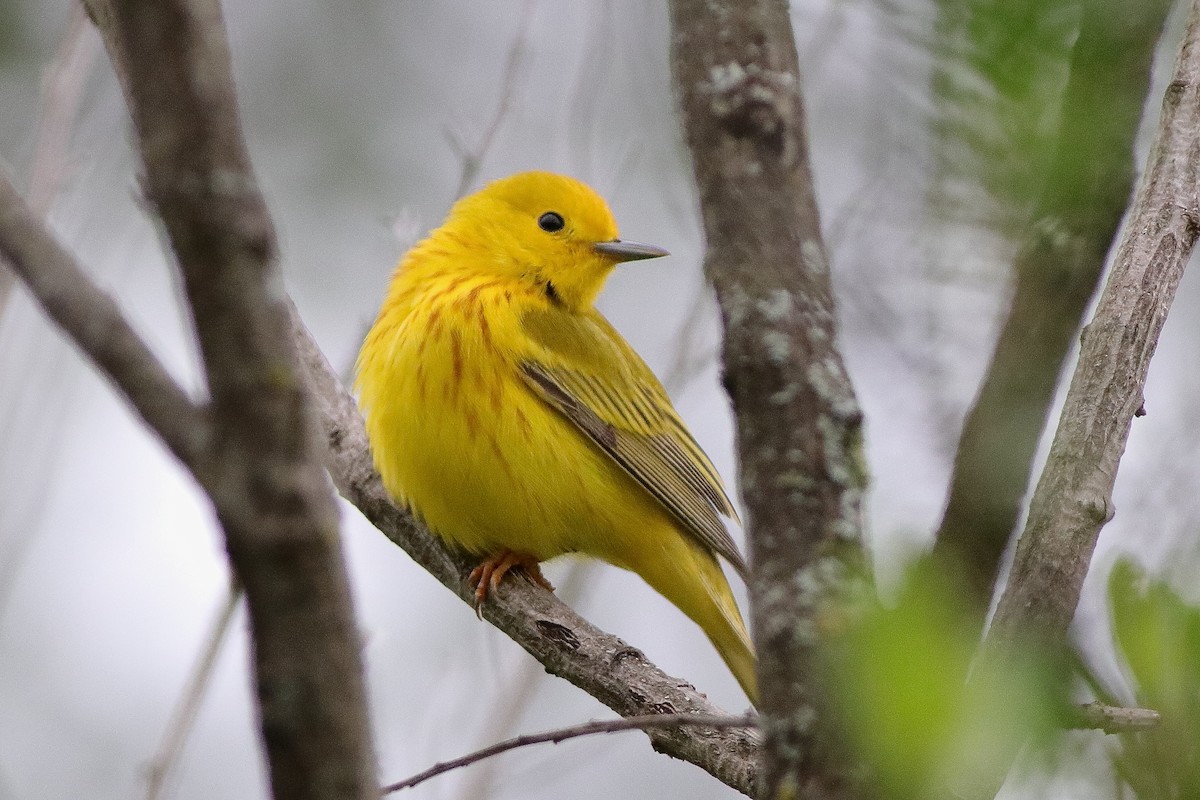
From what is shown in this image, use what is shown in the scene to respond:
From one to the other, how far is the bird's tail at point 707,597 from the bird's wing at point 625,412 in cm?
7

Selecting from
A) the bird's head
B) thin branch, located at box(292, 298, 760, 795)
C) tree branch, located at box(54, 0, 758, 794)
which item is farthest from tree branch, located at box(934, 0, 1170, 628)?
the bird's head

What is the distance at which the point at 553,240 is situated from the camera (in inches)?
218

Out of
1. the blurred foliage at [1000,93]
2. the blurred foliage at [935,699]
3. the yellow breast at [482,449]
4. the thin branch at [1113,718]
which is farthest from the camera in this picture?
the yellow breast at [482,449]

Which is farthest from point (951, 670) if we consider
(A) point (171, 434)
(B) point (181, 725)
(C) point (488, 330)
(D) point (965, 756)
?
(C) point (488, 330)

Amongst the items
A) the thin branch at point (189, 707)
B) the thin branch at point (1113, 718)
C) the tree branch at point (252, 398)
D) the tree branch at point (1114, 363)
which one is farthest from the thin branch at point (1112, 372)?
the thin branch at point (189, 707)

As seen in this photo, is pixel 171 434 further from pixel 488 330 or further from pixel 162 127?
pixel 488 330

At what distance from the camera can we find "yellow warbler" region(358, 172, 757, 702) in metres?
4.58

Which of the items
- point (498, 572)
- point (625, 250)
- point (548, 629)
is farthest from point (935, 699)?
point (625, 250)

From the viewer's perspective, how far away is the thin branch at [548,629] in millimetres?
3146

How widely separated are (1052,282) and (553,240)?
4389mm

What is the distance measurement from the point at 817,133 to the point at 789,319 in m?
3.09

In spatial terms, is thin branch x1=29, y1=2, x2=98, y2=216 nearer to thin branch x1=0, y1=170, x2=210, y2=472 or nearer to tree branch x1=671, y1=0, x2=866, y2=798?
thin branch x1=0, y1=170, x2=210, y2=472

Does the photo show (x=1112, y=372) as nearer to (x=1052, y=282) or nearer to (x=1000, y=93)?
(x=1000, y=93)

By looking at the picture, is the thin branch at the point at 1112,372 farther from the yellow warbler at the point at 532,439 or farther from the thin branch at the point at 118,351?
the yellow warbler at the point at 532,439
